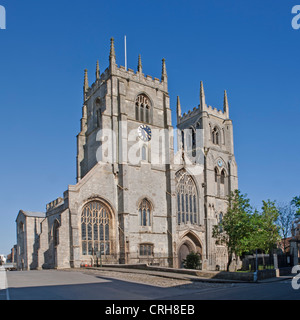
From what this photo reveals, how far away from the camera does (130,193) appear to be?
113 ft

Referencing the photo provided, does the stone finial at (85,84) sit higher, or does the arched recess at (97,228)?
the stone finial at (85,84)

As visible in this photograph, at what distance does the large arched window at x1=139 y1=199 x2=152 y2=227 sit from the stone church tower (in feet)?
0.33

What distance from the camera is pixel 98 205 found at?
32562 millimetres

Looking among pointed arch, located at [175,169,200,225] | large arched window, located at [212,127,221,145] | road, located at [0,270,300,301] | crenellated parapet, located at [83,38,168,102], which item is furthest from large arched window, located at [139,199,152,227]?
road, located at [0,270,300,301]

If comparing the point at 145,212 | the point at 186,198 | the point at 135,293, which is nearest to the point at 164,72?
the point at 186,198

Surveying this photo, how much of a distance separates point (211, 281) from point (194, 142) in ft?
101

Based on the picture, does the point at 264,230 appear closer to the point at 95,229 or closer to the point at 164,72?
the point at 95,229

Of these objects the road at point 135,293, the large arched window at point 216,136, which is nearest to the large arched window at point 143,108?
the large arched window at point 216,136

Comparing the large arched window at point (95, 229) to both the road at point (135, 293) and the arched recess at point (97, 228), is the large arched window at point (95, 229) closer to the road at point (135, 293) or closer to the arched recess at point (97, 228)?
the arched recess at point (97, 228)

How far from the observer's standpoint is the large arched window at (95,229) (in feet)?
A: 103

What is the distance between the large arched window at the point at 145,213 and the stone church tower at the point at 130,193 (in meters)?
0.10

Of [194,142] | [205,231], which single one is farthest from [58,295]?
[194,142]

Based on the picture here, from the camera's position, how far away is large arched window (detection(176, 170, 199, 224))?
3947 centimetres
